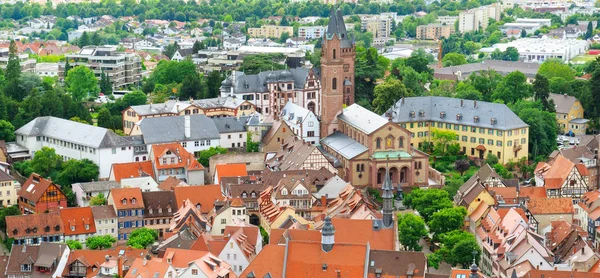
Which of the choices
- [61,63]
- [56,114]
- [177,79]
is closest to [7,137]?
[56,114]

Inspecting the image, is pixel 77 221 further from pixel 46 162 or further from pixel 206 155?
pixel 206 155

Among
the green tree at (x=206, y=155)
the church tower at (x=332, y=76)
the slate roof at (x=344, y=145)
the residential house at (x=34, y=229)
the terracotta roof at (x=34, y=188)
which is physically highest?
the church tower at (x=332, y=76)

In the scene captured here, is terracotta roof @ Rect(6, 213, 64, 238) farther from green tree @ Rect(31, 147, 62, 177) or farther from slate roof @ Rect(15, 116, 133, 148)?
slate roof @ Rect(15, 116, 133, 148)

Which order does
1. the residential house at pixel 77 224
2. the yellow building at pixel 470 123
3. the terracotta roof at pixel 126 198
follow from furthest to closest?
the yellow building at pixel 470 123, the terracotta roof at pixel 126 198, the residential house at pixel 77 224

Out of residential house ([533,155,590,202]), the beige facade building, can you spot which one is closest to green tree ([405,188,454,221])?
residential house ([533,155,590,202])

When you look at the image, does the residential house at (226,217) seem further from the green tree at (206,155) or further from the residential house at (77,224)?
the green tree at (206,155)

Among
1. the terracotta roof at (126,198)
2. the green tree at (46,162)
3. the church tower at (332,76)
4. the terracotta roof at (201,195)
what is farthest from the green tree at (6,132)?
the church tower at (332,76)
